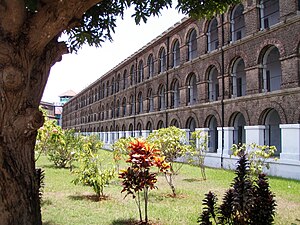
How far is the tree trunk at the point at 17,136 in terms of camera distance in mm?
3258

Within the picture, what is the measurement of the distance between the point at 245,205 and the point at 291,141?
10.8 meters

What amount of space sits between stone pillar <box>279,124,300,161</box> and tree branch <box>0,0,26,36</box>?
12375 millimetres

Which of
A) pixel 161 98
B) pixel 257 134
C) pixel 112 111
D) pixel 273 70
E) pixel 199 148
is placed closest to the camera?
pixel 199 148

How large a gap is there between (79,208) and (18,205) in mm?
4283

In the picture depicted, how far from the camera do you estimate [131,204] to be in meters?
8.02

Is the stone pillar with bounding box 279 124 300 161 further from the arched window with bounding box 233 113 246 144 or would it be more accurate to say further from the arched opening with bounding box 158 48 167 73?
the arched opening with bounding box 158 48 167 73

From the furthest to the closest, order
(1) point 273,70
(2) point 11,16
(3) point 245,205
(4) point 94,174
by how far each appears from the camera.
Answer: (1) point 273,70 → (4) point 94,174 → (3) point 245,205 → (2) point 11,16

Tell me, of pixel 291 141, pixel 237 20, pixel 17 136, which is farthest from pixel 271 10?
pixel 17 136

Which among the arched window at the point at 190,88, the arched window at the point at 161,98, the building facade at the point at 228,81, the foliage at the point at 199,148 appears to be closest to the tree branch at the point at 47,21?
the foliage at the point at 199,148

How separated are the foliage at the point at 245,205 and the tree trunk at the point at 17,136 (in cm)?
206

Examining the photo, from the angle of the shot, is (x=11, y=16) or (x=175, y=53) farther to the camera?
(x=175, y=53)

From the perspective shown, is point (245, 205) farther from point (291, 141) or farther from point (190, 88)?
point (190, 88)

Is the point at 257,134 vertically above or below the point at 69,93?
below

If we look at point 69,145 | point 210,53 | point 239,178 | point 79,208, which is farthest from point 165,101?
point 239,178
